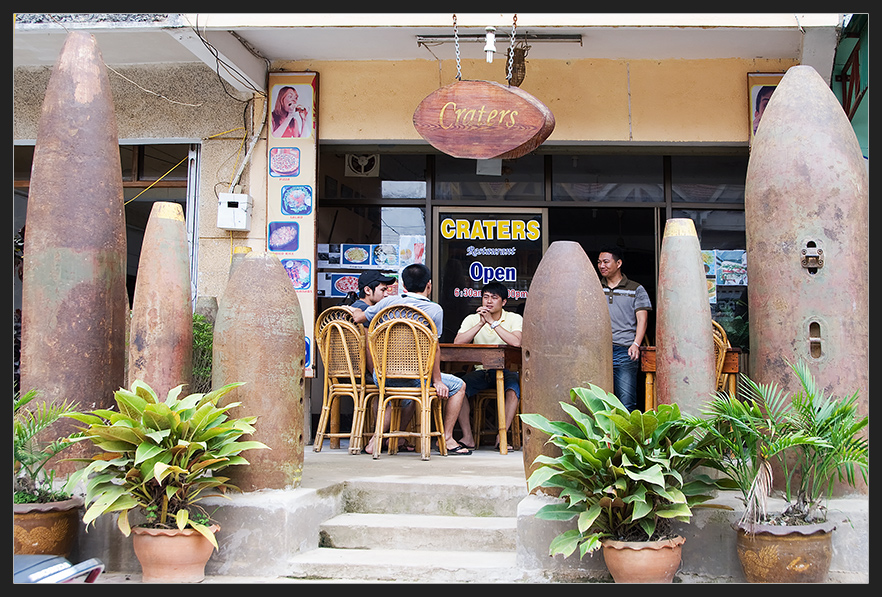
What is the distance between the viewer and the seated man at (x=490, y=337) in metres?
6.83

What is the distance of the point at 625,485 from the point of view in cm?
377

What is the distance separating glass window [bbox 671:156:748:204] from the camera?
804 cm

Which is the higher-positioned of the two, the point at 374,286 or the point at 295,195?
the point at 295,195

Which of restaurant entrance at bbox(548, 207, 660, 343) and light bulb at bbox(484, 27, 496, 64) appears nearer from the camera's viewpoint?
light bulb at bbox(484, 27, 496, 64)

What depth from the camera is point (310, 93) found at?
7598mm

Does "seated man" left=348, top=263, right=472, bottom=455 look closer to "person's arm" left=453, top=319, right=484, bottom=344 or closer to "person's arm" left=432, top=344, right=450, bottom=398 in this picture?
"person's arm" left=432, top=344, right=450, bottom=398

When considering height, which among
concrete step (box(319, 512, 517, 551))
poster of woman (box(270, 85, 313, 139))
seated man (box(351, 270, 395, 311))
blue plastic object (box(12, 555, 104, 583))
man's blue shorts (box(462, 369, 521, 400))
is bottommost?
concrete step (box(319, 512, 517, 551))

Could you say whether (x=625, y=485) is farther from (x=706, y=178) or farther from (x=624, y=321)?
(x=706, y=178)

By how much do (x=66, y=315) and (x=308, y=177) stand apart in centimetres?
323

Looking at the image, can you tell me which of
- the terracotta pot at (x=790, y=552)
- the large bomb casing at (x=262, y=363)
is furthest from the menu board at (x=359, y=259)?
the terracotta pot at (x=790, y=552)

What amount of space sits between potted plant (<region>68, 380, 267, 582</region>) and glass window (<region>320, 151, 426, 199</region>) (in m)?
4.14

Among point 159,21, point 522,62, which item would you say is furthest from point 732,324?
point 159,21

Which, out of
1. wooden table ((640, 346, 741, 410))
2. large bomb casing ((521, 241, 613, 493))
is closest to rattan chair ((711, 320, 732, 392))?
wooden table ((640, 346, 741, 410))

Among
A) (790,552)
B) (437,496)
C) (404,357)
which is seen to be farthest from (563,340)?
(404,357)
